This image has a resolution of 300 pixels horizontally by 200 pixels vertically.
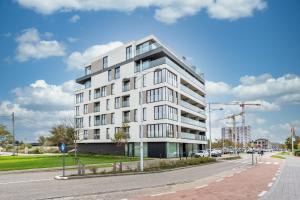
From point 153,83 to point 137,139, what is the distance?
9.90 metres

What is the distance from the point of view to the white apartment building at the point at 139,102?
5550 cm

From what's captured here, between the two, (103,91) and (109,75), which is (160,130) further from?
(103,91)

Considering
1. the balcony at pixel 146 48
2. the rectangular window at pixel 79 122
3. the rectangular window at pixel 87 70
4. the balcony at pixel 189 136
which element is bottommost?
the balcony at pixel 189 136

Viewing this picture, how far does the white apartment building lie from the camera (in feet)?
182

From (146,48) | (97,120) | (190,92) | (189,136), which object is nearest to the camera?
(146,48)

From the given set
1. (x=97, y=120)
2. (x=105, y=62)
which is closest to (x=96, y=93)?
(x=97, y=120)

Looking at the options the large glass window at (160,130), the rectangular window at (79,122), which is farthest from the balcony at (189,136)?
the rectangular window at (79,122)

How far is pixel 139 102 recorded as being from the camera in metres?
57.9

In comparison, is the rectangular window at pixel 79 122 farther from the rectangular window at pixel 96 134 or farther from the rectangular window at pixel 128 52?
the rectangular window at pixel 128 52

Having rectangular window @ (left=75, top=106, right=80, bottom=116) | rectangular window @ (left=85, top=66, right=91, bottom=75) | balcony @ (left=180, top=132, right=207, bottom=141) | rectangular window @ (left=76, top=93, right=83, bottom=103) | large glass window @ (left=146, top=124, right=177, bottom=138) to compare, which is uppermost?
rectangular window @ (left=85, top=66, right=91, bottom=75)

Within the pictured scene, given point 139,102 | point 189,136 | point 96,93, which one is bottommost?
point 189,136

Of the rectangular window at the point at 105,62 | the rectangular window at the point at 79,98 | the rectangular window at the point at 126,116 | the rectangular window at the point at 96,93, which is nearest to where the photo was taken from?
the rectangular window at the point at 126,116

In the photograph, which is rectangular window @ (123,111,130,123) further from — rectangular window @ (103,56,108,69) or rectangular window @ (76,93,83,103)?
rectangular window @ (76,93,83,103)

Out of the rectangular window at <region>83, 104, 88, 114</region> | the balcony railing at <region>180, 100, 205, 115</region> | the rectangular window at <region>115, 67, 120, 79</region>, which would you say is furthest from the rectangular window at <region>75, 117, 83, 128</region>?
the balcony railing at <region>180, 100, 205, 115</region>
